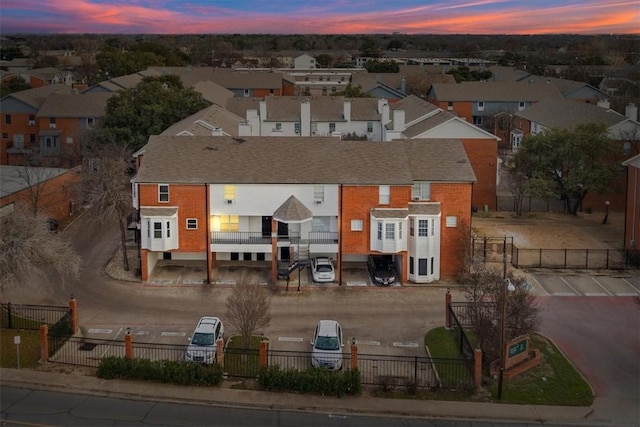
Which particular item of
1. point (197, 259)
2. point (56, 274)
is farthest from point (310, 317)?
point (56, 274)

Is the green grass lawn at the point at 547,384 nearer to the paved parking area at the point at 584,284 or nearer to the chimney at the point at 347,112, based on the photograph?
the paved parking area at the point at 584,284

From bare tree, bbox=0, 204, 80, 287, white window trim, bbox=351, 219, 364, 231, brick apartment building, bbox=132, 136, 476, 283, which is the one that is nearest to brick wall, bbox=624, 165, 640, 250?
brick apartment building, bbox=132, 136, 476, 283

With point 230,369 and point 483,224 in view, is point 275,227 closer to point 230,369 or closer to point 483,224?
point 230,369

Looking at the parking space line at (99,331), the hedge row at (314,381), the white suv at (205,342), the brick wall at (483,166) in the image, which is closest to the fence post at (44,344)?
the parking space line at (99,331)

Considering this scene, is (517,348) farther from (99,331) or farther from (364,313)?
(99,331)

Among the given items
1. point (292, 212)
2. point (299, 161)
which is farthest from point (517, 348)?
point (299, 161)
